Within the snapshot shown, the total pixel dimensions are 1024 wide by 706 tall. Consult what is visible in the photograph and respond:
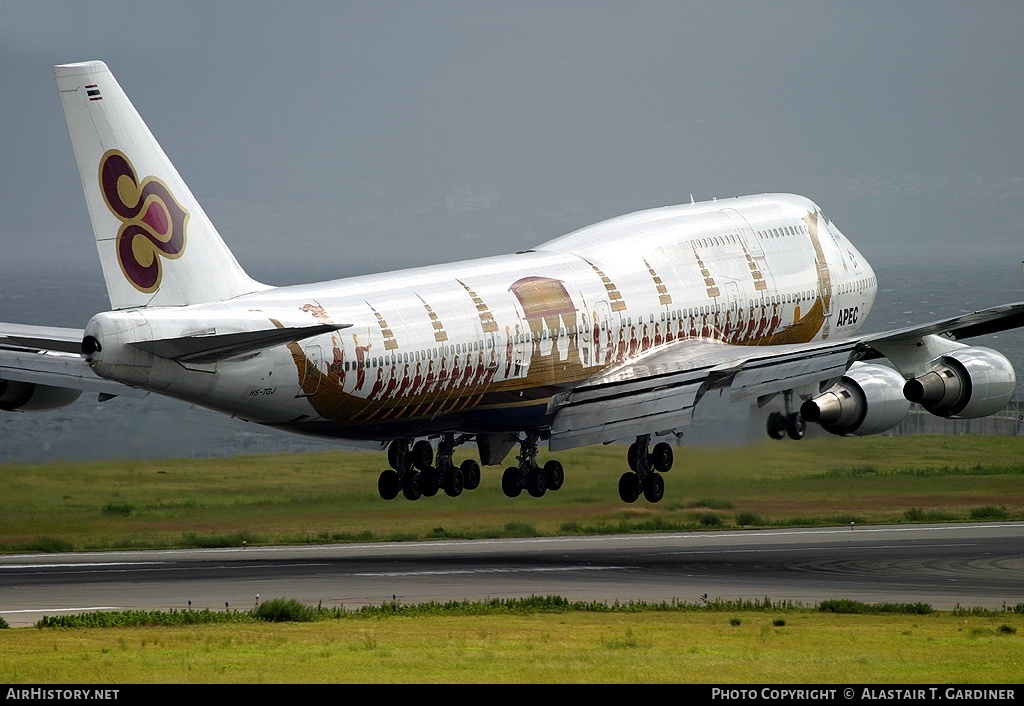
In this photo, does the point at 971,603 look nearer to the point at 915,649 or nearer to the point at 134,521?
the point at 915,649

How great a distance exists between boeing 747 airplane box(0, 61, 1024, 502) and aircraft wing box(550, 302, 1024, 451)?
0.06 metres

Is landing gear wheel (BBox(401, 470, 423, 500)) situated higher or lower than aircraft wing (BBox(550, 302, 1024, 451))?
lower

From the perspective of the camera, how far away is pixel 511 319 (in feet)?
147

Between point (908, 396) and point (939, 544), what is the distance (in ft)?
37.7

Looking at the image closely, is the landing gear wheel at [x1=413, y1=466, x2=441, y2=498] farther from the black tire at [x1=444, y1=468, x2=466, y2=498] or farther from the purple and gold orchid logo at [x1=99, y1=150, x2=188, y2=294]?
the purple and gold orchid logo at [x1=99, y1=150, x2=188, y2=294]

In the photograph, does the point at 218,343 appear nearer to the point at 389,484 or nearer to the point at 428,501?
the point at 389,484

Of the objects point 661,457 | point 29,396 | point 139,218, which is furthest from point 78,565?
point 661,457

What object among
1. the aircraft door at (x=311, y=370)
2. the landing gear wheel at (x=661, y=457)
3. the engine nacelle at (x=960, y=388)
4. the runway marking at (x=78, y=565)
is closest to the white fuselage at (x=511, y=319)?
the aircraft door at (x=311, y=370)

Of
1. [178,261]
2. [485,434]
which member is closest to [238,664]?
[178,261]

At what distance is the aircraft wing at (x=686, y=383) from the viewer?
147 feet

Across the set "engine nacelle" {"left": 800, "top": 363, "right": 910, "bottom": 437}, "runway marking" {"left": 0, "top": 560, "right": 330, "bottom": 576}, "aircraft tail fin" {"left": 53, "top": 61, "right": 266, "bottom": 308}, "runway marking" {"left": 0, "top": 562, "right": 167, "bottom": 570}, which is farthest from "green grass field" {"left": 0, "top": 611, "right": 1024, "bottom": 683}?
"runway marking" {"left": 0, "top": 562, "right": 167, "bottom": 570}

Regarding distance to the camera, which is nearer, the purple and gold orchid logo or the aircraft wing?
the purple and gold orchid logo

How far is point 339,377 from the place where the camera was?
39688mm

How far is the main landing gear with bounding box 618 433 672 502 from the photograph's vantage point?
48094mm
